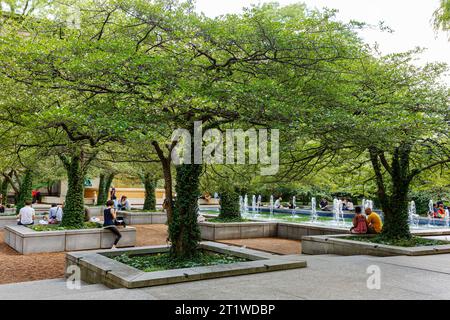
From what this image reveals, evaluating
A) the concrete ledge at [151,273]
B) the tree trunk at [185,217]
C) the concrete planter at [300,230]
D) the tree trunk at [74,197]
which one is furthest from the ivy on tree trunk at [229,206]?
the tree trunk at [185,217]

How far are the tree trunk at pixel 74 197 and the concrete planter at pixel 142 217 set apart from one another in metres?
7.60

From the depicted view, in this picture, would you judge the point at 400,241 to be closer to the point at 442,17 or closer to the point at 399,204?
the point at 399,204

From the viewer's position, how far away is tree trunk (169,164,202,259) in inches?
328

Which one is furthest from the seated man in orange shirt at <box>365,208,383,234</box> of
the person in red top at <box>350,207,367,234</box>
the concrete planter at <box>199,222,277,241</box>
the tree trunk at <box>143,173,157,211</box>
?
the tree trunk at <box>143,173,157,211</box>

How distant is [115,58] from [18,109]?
17.3 ft

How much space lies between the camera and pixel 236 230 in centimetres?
1647

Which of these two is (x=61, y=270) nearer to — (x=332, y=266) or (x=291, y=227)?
(x=332, y=266)

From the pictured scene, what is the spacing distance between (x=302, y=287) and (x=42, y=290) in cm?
459

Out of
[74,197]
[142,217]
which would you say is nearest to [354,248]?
[74,197]

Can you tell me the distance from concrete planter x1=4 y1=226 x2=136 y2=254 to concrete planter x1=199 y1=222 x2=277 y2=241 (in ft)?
11.8

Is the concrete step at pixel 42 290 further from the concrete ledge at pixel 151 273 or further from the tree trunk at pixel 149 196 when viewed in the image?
the tree trunk at pixel 149 196

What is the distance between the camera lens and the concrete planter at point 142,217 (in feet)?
71.7
